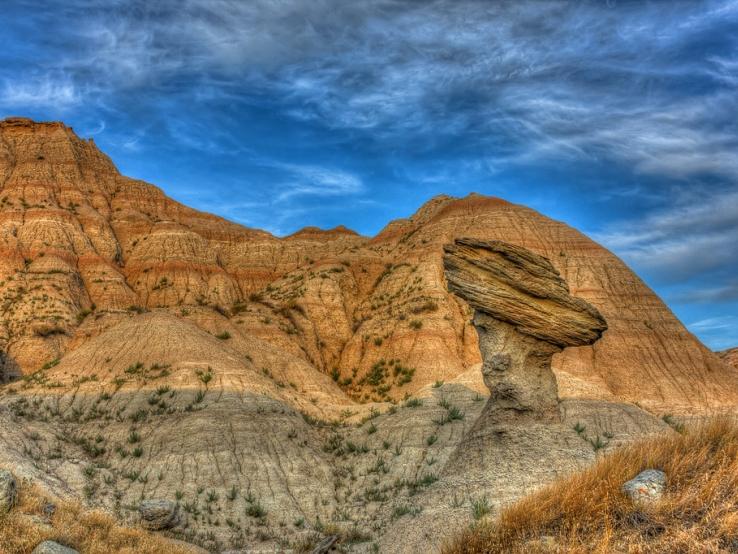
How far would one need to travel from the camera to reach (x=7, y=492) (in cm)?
1302

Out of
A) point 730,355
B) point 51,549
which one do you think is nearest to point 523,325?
point 51,549

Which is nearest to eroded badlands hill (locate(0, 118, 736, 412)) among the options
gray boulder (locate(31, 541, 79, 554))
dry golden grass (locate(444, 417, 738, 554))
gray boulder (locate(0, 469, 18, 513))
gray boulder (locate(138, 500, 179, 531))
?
gray boulder (locate(138, 500, 179, 531))

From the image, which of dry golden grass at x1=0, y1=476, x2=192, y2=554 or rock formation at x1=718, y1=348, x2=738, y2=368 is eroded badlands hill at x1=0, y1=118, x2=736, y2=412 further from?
rock formation at x1=718, y1=348, x2=738, y2=368

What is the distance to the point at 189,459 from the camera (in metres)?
23.9

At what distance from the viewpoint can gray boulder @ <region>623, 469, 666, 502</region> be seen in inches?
289

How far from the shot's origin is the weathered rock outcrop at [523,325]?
1606 cm

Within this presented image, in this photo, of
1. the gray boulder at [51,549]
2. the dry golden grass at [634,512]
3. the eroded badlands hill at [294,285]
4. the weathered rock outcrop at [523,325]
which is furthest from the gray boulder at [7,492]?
the eroded badlands hill at [294,285]

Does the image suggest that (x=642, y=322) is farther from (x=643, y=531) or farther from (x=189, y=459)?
(x=643, y=531)

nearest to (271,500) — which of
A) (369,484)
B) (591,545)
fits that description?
(369,484)

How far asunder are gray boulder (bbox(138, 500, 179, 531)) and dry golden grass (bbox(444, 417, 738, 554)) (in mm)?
12394

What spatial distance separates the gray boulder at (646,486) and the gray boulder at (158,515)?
14081 millimetres

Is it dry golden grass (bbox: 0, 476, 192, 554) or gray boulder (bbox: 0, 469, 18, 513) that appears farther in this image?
gray boulder (bbox: 0, 469, 18, 513)

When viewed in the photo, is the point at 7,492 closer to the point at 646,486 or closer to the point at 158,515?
the point at 158,515

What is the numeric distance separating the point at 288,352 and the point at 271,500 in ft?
67.7
